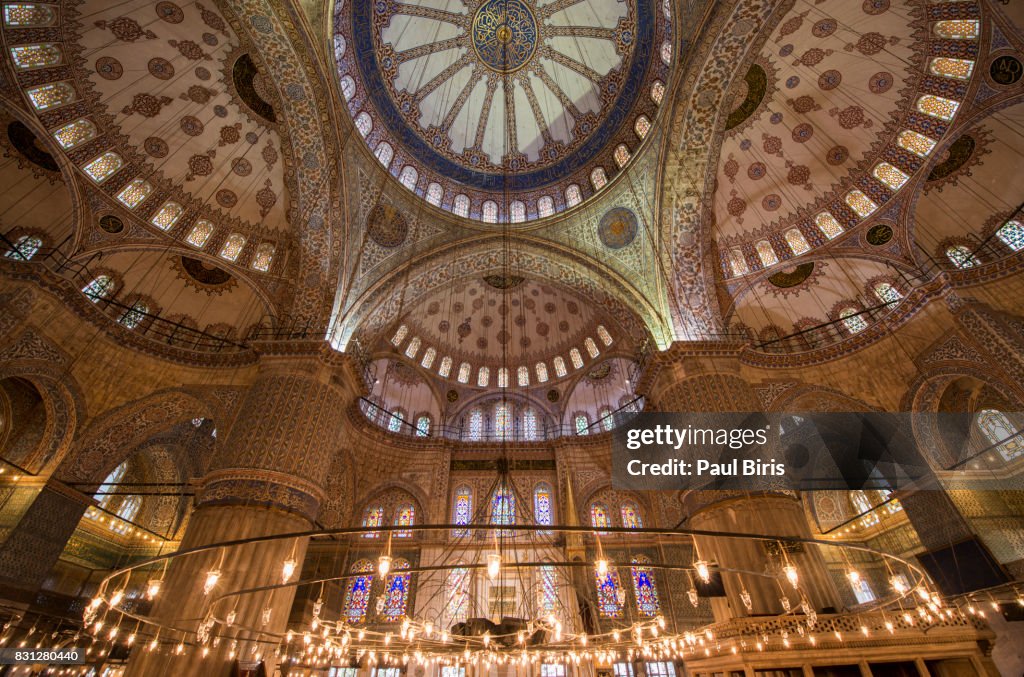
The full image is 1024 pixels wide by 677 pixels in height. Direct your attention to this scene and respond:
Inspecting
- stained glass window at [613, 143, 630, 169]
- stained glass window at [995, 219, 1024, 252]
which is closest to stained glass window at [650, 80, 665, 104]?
stained glass window at [613, 143, 630, 169]

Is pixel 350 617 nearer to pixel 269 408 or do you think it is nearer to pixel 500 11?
pixel 269 408

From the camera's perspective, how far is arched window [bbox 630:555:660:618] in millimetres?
13156

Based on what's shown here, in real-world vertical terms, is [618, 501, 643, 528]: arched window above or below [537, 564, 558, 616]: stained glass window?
above

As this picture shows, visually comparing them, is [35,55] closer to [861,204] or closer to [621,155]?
[621,155]

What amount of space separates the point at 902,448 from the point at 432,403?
14.3 meters

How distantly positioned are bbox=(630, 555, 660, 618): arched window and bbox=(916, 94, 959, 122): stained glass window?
13.3m

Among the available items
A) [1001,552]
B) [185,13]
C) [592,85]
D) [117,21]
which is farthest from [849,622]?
[117,21]

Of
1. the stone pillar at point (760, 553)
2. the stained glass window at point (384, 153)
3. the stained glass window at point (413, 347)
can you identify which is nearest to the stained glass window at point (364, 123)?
the stained glass window at point (384, 153)

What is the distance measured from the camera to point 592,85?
47.0 ft

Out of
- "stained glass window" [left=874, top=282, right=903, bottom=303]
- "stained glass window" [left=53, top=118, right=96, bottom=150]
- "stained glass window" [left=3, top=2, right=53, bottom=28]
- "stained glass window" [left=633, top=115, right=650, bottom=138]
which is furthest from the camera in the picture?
"stained glass window" [left=633, top=115, right=650, bottom=138]

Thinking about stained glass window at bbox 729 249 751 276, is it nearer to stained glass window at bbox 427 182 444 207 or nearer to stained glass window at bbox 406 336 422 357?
stained glass window at bbox 427 182 444 207

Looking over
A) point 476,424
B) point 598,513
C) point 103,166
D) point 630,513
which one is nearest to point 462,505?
point 476,424

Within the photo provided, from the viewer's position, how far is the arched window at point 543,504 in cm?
1506

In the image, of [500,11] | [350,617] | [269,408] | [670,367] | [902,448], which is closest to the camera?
[269,408]
